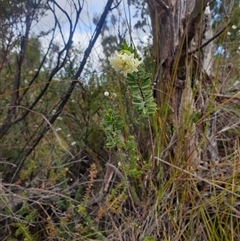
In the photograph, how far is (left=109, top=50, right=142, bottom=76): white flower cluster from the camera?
118 centimetres

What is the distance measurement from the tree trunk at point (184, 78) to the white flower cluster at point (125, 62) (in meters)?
0.68

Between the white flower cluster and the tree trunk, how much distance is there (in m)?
0.68

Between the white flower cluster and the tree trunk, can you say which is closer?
the white flower cluster

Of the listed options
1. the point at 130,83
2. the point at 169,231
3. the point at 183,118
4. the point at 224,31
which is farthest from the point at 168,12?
the point at 169,231

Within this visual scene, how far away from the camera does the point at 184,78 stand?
6.84 feet

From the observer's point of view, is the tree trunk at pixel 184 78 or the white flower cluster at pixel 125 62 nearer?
the white flower cluster at pixel 125 62

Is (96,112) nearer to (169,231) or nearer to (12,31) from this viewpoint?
(12,31)

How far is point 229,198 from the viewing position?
69.2 inches

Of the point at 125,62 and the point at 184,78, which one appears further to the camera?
the point at 184,78

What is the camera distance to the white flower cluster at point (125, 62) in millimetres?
1177

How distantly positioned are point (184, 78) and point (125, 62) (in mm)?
955

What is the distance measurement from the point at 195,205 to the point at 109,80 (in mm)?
1054

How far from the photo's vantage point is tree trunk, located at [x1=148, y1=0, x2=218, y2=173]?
1848 millimetres

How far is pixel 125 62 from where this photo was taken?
1.18m
